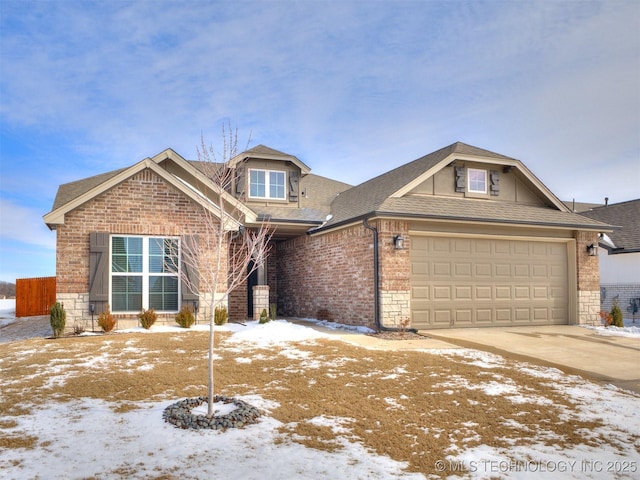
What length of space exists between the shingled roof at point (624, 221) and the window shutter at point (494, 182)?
7410 millimetres

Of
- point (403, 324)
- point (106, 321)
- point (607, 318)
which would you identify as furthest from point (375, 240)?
point (607, 318)

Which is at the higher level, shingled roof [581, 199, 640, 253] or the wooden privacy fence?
A: shingled roof [581, 199, 640, 253]

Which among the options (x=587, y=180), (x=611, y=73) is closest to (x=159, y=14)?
(x=611, y=73)

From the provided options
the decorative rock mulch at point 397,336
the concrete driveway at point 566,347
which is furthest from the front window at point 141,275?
the concrete driveway at point 566,347

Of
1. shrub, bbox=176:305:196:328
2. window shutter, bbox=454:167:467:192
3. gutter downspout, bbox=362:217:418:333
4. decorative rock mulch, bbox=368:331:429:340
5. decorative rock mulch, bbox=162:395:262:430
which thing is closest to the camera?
decorative rock mulch, bbox=162:395:262:430

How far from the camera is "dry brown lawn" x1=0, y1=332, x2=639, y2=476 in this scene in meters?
4.79

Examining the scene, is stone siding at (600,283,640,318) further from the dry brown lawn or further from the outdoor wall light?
the dry brown lawn

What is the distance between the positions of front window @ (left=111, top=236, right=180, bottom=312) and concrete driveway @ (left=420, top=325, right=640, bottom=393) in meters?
6.96

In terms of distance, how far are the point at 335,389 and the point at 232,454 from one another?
2453 millimetres

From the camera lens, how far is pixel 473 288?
13102 millimetres

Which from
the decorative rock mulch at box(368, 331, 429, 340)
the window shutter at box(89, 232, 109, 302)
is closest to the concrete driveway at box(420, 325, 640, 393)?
the decorative rock mulch at box(368, 331, 429, 340)

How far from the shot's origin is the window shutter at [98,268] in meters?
11.4

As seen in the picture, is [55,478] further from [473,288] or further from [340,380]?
[473,288]

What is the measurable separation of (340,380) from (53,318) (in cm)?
775
